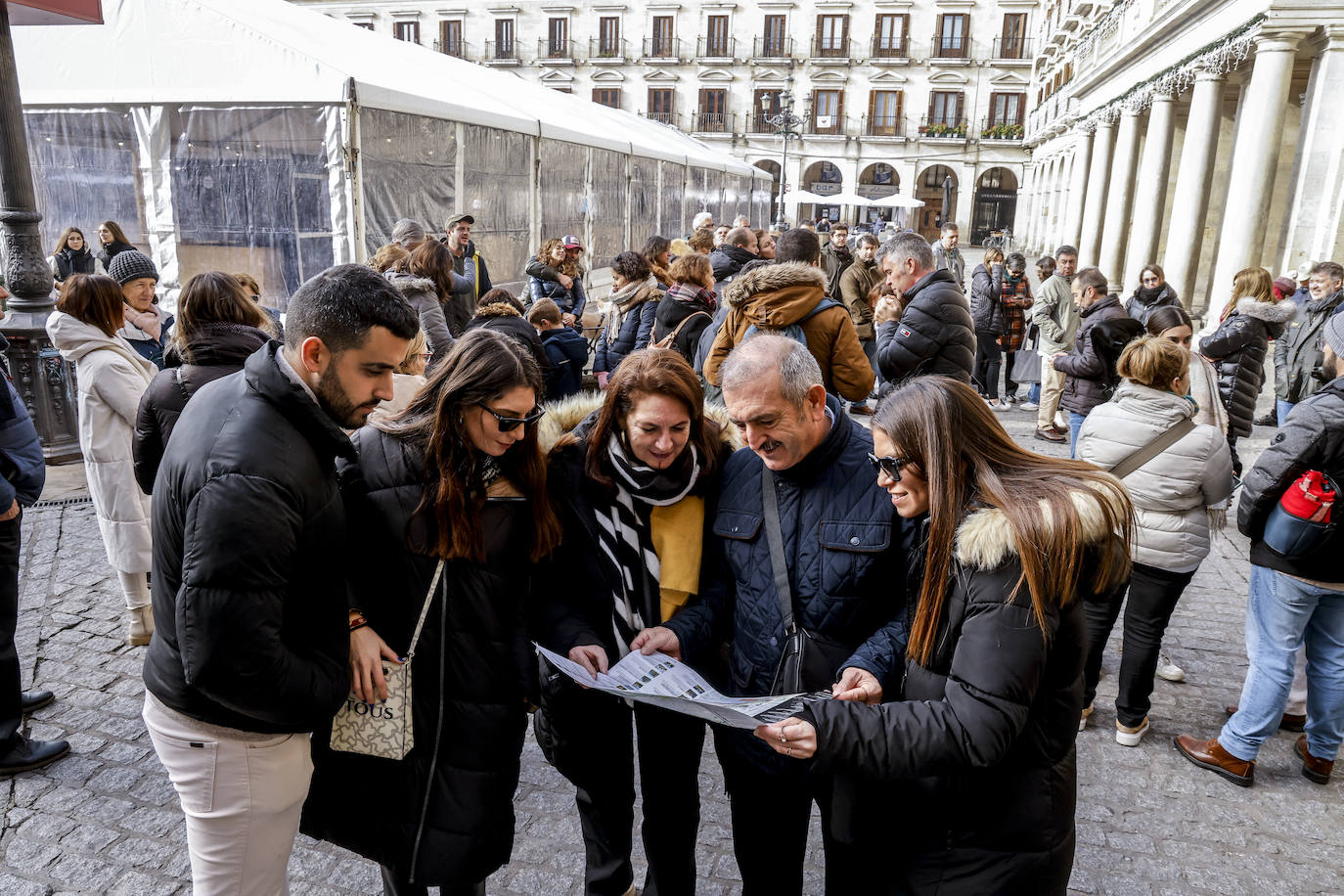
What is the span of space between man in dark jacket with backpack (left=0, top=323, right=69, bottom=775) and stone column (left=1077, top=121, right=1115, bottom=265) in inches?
944

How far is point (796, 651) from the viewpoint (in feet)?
7.06

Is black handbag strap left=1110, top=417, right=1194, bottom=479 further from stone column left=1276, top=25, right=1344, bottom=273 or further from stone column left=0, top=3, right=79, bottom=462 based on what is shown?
stone column left=1276, top=25, right=1344, bottom=273

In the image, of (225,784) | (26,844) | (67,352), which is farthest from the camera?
(67,352)

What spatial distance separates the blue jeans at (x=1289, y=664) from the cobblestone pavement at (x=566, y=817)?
0.66ft

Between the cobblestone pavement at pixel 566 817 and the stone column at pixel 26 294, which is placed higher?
the stone column at pixel 26 294

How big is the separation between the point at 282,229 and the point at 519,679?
24.4 ft

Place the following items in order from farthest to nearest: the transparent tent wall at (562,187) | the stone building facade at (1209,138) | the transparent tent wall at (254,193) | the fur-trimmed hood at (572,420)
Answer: the transparent tent wall at (562,187) < the stone building facade at (1209,138) < the transparent tent wall at (254,193) < the fur-trimmed hood at (572,420)

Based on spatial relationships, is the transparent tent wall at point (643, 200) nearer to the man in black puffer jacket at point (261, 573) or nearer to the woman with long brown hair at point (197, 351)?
the woman with long brown hair at point (197, 351)

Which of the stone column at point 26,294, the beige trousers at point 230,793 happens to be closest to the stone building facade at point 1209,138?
the beige trousers at point 230,793

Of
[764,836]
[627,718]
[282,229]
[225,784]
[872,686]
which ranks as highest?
[282,229]

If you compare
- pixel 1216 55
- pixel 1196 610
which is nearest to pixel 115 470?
pixel 1196 610

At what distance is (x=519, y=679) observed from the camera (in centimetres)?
222

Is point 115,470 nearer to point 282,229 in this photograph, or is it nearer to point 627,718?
point 627,718

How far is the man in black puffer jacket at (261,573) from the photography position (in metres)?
1.72
